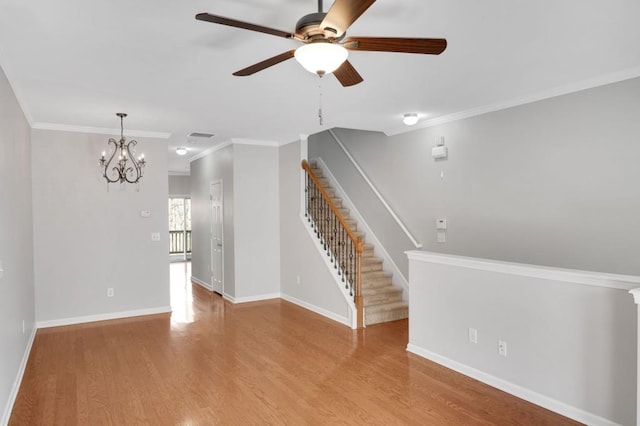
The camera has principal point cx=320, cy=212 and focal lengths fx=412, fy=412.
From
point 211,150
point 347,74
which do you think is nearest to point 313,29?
point 347,74

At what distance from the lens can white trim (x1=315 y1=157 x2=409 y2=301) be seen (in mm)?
5993

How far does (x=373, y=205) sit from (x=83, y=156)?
4.16m

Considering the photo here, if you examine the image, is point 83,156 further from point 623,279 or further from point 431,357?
point 623,279

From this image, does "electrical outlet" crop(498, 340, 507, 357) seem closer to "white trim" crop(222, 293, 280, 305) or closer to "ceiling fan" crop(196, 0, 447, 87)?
"ceiling fan" crop(196, 0, 447, 87)

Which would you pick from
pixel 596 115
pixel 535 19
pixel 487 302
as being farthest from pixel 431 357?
pixel 535 19

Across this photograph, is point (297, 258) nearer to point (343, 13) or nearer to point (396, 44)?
point (396, 44)

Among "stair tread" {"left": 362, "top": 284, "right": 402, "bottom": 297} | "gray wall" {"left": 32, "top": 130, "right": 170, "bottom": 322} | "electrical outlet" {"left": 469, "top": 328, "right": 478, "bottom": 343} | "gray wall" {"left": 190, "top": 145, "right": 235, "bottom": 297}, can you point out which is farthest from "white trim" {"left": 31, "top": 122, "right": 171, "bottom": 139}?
"electrical outlet" {"left": 469, "top": 328, "right": 478, "bottom": 343}

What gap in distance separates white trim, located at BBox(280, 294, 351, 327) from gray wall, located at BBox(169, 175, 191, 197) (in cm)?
649

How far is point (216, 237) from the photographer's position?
729 centimetres

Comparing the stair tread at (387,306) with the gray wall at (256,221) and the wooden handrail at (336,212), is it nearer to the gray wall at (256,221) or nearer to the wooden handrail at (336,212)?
the wooden handrail at (336,212)

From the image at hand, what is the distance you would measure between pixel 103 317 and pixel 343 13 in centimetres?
537

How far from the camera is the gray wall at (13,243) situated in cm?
299

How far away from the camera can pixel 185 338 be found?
481 cm

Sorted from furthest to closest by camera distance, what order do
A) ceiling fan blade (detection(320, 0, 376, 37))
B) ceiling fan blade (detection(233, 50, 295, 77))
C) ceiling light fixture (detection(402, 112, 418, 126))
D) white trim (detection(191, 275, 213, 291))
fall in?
1. white trim (detection(191, 275, 213, 291))
2. ceiling light fixture (detection(402, 112, 418, 126))
3. ceiling fan blade (detection(233, 50, 295, 77))
4. ceiling fan blade (detection(320, 0, 376, 37))
